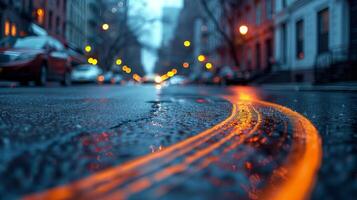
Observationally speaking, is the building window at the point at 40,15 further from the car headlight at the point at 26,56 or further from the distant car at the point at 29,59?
the car headlight at the point at 26,56

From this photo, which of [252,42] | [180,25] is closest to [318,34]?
[252,42]

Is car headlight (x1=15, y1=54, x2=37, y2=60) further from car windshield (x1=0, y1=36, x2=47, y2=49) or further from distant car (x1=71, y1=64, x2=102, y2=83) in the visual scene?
distant car (x1=71, y1=64, x2=102, y2=83)

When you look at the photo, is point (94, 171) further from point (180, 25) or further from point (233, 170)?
point (180, 25)

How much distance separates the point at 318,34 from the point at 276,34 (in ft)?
23.4

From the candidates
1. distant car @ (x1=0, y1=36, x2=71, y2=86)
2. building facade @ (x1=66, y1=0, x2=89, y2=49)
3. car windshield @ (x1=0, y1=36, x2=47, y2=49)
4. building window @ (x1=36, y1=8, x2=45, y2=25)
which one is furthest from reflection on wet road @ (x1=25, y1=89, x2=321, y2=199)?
building facade @ (x1=66, y1=0, x2=89, y2=49)

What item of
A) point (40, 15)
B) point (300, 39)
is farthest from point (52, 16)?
point (300, 39)

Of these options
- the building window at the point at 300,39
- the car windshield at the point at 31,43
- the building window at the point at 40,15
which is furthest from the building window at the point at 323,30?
the building window at the point at 40,15

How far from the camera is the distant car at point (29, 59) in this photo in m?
11.7

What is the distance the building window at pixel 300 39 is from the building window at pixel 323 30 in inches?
111

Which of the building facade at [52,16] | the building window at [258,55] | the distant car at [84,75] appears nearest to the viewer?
the distant car at [84,75]

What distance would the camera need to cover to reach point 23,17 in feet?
94.1

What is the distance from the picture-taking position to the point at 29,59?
12.1 m

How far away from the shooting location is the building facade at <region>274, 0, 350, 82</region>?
1809cm

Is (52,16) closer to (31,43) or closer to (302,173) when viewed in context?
(31,43)
